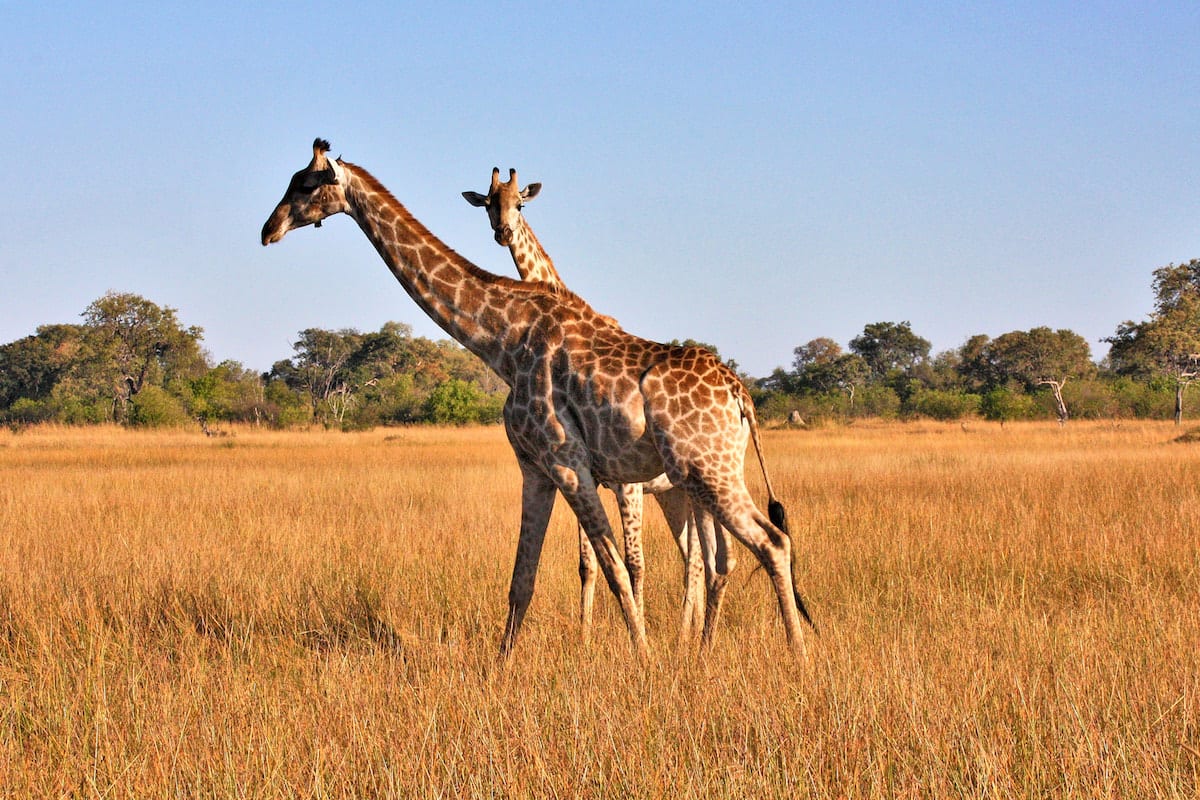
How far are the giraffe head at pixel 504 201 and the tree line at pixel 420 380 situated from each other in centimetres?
3015

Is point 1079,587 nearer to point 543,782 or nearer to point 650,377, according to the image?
point 650,377

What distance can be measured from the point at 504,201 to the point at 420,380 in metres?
59.1

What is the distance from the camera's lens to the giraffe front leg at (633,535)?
Answer: 217 inches

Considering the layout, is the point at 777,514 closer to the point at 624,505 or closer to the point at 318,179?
the point at 624,505

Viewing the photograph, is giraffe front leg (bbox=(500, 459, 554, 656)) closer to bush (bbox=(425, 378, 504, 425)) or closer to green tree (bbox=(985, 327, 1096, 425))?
bush (bbox=(425, 378, 504, 425))

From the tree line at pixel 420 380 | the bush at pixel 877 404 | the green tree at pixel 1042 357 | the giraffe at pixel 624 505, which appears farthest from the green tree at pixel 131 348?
the giraffe at pixel 624 505

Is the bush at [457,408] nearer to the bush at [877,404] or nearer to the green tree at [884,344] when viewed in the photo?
the bush at [877,404]

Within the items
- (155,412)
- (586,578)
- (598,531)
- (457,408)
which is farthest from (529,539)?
(457,408)

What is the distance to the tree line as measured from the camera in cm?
3966

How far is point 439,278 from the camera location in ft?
18.4

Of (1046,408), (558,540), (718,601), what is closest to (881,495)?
(558,540)

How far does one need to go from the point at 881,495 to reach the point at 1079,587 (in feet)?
17.2

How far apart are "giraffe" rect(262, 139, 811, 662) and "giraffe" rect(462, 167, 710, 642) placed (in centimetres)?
36

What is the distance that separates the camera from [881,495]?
12125 millimetres
